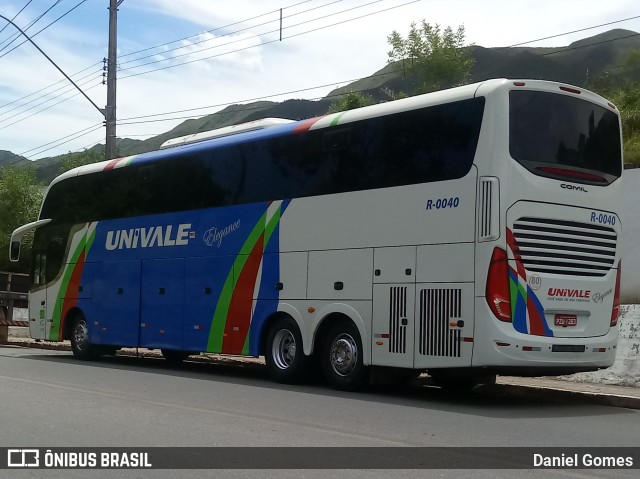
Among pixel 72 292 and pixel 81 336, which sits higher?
pixel 72 292

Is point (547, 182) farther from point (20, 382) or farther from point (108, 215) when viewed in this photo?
point (108, 215)

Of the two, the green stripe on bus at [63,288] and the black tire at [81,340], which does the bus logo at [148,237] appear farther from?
the black tire at [81,340]

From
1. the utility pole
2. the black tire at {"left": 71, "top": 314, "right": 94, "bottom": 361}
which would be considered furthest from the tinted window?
the utility pole

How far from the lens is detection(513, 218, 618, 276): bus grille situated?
1209cm

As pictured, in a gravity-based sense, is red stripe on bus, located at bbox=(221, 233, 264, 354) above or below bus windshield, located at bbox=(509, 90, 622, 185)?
below

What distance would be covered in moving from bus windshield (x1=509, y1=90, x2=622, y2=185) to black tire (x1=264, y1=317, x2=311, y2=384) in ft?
15.9

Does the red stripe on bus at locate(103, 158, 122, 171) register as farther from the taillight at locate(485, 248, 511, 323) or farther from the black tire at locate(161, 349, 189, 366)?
the taillight at locate(485, 248, 511, 323)

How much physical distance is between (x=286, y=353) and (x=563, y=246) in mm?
5066

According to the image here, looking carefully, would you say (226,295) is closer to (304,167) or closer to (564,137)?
(304,167)

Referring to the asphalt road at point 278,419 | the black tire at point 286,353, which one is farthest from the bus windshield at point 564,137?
the black tire at point 286,353

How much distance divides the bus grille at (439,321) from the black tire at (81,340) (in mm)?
10118

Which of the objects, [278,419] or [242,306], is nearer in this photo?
[278,419]

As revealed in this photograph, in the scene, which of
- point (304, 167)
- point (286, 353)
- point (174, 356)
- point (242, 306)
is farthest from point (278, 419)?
point (174, 356)

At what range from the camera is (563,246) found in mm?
12375
